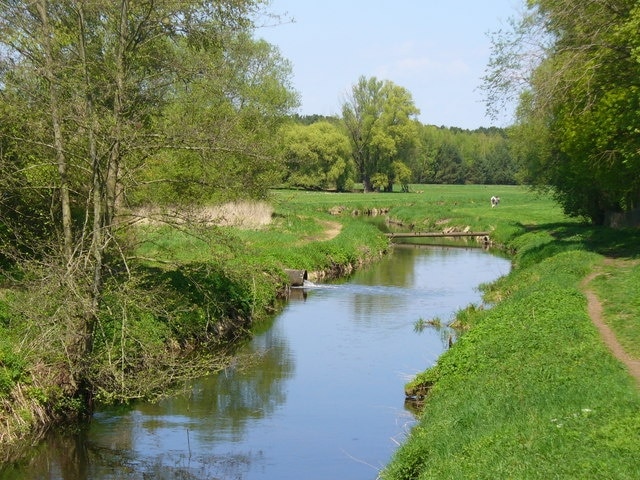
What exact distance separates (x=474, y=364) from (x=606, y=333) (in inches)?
117

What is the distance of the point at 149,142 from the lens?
16078 mm

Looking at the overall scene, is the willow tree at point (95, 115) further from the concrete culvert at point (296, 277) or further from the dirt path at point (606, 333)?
the concrete culvert at point (296, 277)

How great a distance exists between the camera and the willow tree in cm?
1526

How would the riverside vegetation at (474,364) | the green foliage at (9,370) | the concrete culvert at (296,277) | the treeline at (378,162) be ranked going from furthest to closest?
the treeline at (378,162)
the concrete culvert at (296,277)
the green foliage at (9,370)
the riverside vegetation at (474,364)

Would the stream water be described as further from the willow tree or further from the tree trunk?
the tree trunk

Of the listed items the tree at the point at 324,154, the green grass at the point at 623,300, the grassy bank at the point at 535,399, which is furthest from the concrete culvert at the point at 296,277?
the tree at the point at 324,154

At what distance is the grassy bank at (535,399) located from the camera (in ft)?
30.1

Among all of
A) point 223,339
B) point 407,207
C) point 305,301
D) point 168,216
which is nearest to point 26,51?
point 168,216

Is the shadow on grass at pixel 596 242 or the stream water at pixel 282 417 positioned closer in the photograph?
the stream water at pixel 282 417

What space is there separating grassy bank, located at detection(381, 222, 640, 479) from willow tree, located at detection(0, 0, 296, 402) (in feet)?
19.5

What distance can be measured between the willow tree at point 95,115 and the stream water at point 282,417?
71.4 inches

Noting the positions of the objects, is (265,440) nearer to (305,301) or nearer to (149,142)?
(149,142)

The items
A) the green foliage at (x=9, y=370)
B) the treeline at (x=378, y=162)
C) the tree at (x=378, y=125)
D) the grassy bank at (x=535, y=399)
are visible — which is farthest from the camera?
the tree at (x=378, y=125)

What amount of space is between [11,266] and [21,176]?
3984 mm
